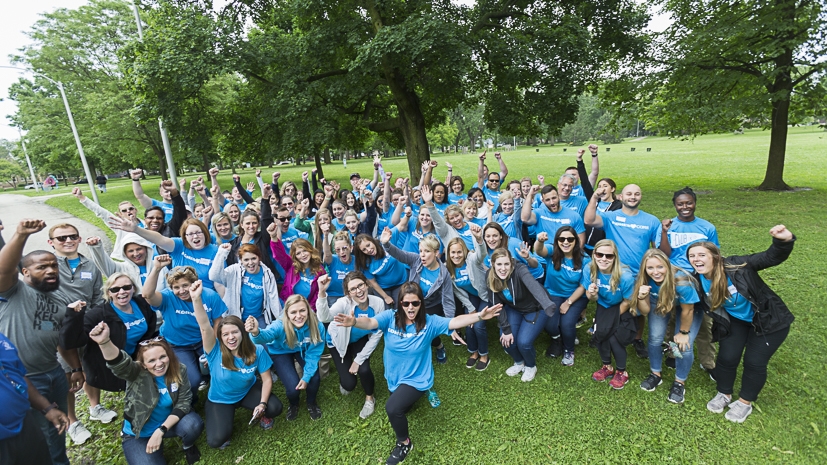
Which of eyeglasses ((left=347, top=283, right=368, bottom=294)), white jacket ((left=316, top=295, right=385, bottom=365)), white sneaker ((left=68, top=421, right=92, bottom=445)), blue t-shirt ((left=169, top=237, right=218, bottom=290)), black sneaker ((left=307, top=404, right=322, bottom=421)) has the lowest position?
black sneaker ((left=307, top=404, right=322, bottom=421))

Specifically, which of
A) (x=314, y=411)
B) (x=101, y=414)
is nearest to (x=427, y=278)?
(x=314, y=411)

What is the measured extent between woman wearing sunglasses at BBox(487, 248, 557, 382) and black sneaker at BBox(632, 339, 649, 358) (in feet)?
4.37

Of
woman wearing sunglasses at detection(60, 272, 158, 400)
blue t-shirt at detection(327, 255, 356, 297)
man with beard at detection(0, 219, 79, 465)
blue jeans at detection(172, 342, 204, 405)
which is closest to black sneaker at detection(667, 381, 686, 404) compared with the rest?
blue t-shirt at detection(327, 255, 356, 297)

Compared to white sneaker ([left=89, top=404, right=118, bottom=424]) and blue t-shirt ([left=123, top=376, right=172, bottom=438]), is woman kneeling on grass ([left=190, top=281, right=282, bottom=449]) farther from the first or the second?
white sneaker ([left=89, top=404, right=118, bottom=424])

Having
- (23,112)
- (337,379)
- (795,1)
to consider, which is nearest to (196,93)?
(337,379)

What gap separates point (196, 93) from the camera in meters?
12.9

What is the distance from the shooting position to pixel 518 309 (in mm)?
4625

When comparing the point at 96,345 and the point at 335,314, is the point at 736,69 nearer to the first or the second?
the point at 335,314

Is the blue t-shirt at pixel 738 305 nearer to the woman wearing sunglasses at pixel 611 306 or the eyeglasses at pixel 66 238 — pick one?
the woman wearing sunglasses at pixel 611 306

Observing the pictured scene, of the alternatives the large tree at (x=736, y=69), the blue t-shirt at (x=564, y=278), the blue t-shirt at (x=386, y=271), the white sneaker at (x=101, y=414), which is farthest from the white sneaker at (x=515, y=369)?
the large tree at (x=736, y=69)

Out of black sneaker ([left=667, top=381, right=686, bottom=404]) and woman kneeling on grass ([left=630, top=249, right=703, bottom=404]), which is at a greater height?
woman kneeling on grass ([left=630, top=249, right=703, bottom=404])

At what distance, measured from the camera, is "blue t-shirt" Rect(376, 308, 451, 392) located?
12.5ft

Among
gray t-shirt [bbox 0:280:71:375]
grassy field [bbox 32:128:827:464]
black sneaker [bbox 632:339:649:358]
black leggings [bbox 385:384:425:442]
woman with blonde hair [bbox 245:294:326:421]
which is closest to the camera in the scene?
gray t-shirt [bbox 0:280:71:375]

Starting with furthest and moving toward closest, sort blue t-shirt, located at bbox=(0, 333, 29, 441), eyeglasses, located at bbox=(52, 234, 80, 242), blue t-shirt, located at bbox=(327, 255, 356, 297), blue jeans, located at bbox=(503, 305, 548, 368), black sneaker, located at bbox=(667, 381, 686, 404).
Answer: blue t-shirt, located at bbox=(327, 255, 356, 297), blue jeans, located at bbox=(503, 305, 548, 368), black sneaker, located at bbox=(667, 381, 686, 404), eyeglasses, located at bbox=(52, 234, 80, 242), blue t-shirt, located at bbox=(0, 333, 29, 441)
